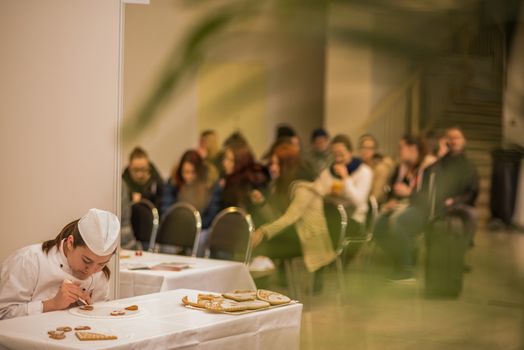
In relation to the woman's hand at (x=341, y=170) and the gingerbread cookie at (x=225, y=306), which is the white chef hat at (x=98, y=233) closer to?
the gingerbread cookie at (x=225, y=306)

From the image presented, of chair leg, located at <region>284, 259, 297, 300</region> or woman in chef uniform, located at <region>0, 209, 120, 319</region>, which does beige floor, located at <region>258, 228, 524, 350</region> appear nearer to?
chair leg, located at <region>284, 259, 297, 300</region>

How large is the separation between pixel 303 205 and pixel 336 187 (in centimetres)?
2

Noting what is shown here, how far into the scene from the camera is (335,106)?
1.13 feet

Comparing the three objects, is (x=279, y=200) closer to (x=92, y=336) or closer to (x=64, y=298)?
(x=92, y=336)

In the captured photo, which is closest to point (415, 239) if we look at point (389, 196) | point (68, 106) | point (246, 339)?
point (389, 196)

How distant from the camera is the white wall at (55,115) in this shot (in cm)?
339

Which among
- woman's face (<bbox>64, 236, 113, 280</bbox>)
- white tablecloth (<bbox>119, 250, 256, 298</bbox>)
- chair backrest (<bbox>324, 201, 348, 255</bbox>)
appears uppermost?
chair backrest (<bbox>324, 201, 348, 255</bbox>)

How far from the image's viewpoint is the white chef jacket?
3.10m

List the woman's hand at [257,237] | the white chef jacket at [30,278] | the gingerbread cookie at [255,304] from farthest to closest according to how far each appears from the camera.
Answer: the gingerbread cookie at [255,304] < the white chef jacket at [30,278] < the woman's hand at [257,237]

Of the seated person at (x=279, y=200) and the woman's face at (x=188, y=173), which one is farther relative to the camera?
the woman's face at (x=188, y=173)

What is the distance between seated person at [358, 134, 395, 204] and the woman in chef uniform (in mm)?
2854

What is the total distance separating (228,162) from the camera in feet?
1.35

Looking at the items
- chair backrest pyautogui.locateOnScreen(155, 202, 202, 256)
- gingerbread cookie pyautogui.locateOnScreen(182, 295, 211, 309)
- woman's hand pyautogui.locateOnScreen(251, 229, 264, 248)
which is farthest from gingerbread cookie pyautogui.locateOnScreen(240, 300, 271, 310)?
woman's hand pyautogui.locateOnScreen(251, 229, 264, 248)

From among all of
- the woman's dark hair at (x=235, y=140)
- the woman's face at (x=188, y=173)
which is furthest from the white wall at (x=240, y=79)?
the woman's face at (x=188, y=173)
